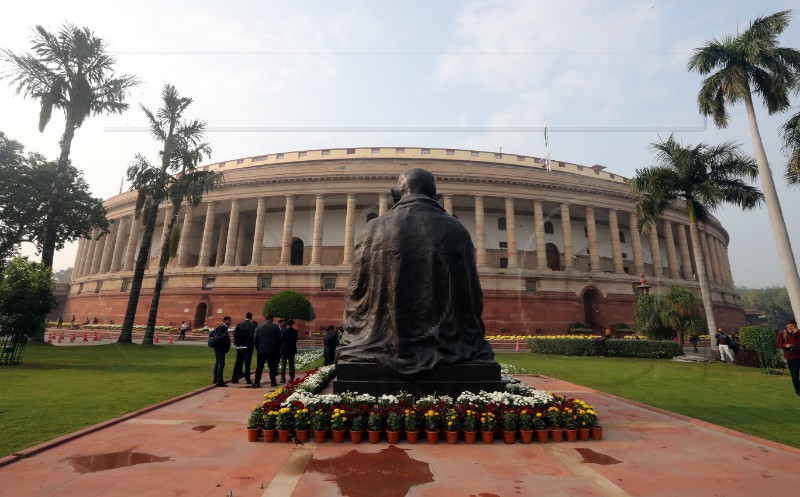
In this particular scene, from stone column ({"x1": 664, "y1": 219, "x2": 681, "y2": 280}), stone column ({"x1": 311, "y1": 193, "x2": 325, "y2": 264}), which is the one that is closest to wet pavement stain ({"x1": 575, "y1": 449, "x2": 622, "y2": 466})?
stone column ({"x1": 311, "y1": 193, "x2": 325, "y2": 264})

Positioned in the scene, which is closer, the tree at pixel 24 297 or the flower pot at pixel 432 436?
the flower pot at pixel 432 436

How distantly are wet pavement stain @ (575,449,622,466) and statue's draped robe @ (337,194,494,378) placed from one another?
1.98m

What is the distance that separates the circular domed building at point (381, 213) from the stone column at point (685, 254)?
15cm

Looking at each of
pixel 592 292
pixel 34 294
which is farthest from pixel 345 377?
pixel 592 292

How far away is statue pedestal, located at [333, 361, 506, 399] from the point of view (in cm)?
626

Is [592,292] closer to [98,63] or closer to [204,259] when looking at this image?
[204,259]

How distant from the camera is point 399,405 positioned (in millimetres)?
5609

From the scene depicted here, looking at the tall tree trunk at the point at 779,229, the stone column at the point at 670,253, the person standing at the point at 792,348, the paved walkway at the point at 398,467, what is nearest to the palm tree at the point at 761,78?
the tall tree trunk at the point at 779,229

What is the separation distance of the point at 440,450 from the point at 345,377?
6.74 feet

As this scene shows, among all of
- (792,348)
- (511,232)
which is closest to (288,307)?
(792,348)

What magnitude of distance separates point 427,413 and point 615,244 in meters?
39.2

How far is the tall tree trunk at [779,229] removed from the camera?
1689cm

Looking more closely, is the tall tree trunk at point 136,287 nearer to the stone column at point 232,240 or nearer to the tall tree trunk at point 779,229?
the stone column at point 232,240

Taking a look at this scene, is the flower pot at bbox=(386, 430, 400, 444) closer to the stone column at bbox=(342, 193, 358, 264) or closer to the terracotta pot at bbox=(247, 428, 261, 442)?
the terracotta pot at bbox=(247, 428, 261, 442)
